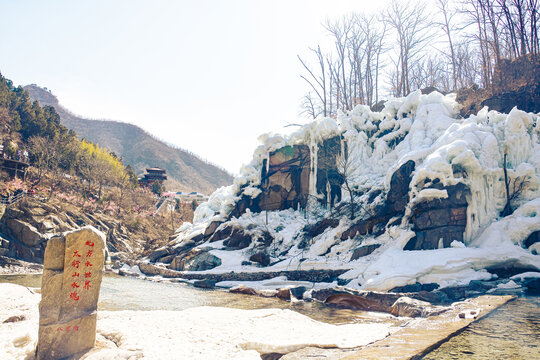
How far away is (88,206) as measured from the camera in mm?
30438

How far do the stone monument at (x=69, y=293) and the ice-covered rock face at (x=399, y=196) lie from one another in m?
9.31

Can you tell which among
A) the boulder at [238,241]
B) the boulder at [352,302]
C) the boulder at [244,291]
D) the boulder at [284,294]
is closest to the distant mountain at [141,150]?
the boulder at [238,241]

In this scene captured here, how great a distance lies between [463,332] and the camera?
17.3ft

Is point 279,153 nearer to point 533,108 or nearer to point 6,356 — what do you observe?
point 533,108

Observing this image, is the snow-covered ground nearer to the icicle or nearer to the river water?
the river water

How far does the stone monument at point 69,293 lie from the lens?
3.90m

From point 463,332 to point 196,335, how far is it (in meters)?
4.05

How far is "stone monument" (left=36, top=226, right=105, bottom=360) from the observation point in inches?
154

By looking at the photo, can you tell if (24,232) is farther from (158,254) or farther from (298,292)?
(298,292)

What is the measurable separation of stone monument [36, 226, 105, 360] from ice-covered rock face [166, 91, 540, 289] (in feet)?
30.5

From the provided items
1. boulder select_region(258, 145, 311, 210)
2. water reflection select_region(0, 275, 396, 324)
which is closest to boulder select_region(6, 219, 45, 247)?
water reflection select_region(0, 275, 396, 324)

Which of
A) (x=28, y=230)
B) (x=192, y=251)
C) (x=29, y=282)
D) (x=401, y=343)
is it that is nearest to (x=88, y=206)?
(x=28, y=230)

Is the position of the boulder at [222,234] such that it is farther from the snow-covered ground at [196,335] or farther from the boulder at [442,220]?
the snow-covered ground at [196,335]

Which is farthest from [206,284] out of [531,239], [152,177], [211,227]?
[152,177]
